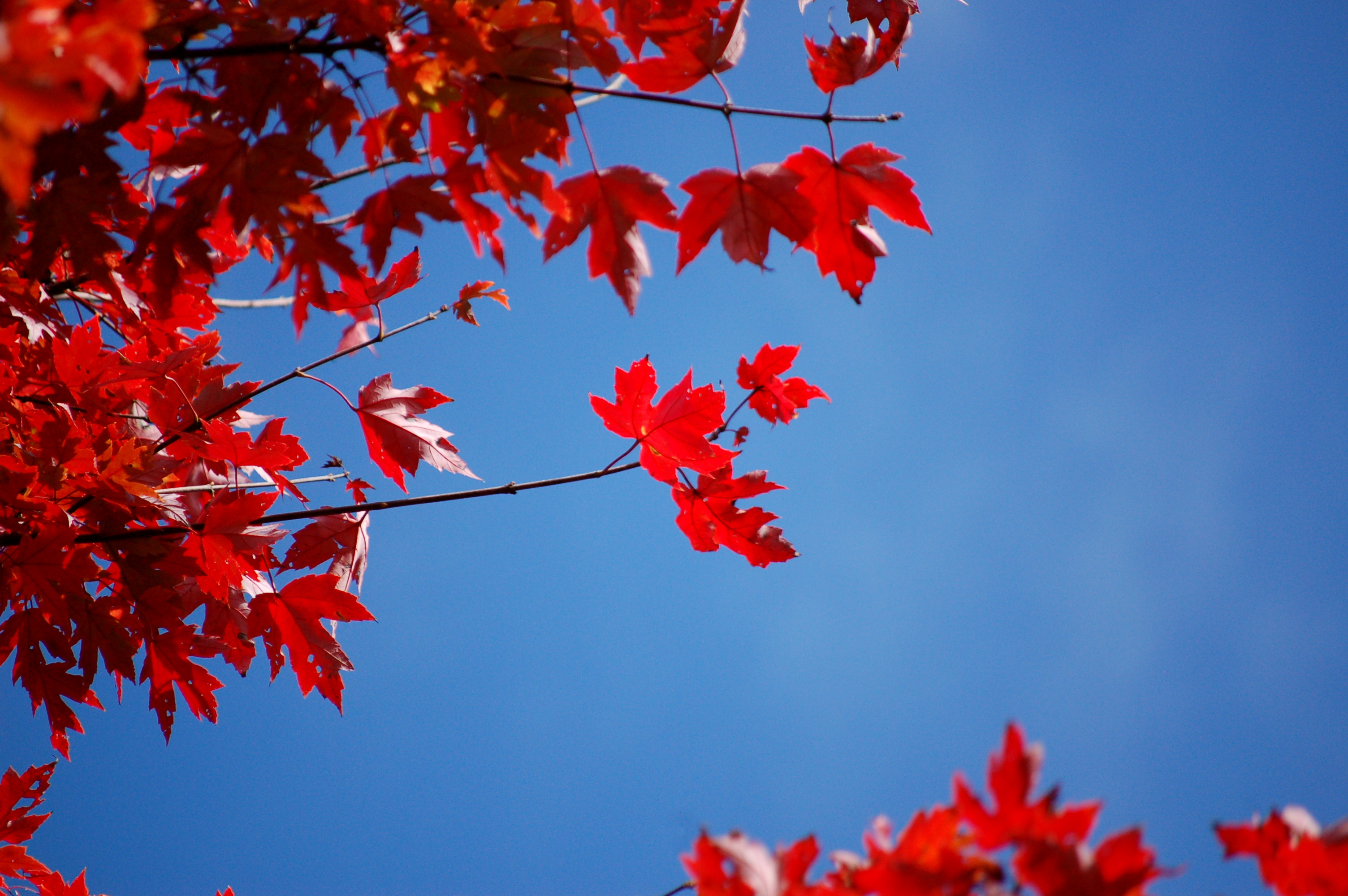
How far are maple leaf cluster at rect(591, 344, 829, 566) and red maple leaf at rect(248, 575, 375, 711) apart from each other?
748mm

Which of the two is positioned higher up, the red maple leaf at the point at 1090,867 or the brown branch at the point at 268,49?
the brown branch at the point at 268,49

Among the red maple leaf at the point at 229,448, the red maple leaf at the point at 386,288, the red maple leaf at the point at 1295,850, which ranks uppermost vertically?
the red maple leaf at the point at 386,288

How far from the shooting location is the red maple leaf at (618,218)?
53.2 inches

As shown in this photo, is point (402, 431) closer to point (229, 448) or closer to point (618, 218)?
point (229, 448)

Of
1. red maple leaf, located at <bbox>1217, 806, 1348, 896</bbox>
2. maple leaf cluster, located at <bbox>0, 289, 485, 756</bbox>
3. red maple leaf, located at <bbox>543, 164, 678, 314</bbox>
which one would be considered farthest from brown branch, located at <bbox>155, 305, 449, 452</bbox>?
red maple leaf, located at <bbox>1217, 806, 1348, 896</bbox>

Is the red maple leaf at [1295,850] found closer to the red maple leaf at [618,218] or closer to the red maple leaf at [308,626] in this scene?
the red maple leaf at [618,218]

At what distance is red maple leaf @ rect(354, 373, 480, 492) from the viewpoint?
6.26 ft

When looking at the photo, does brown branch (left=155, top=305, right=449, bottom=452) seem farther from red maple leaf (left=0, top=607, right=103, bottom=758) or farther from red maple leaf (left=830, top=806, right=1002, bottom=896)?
red maple leaf (left=830, top=806, right=1002, bottom=896)

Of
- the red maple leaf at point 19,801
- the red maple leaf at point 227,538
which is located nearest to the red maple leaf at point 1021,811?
the red maple leaf at point 227,538

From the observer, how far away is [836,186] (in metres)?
1.48

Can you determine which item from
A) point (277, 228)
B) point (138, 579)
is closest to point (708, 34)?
point (277, 228)

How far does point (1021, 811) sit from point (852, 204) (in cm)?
109

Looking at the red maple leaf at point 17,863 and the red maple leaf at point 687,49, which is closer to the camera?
the red maple leaf at point 687,49

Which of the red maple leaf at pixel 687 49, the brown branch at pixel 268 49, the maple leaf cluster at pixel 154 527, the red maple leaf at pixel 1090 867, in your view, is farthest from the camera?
the maple leaf cluster at pixel 154 527
